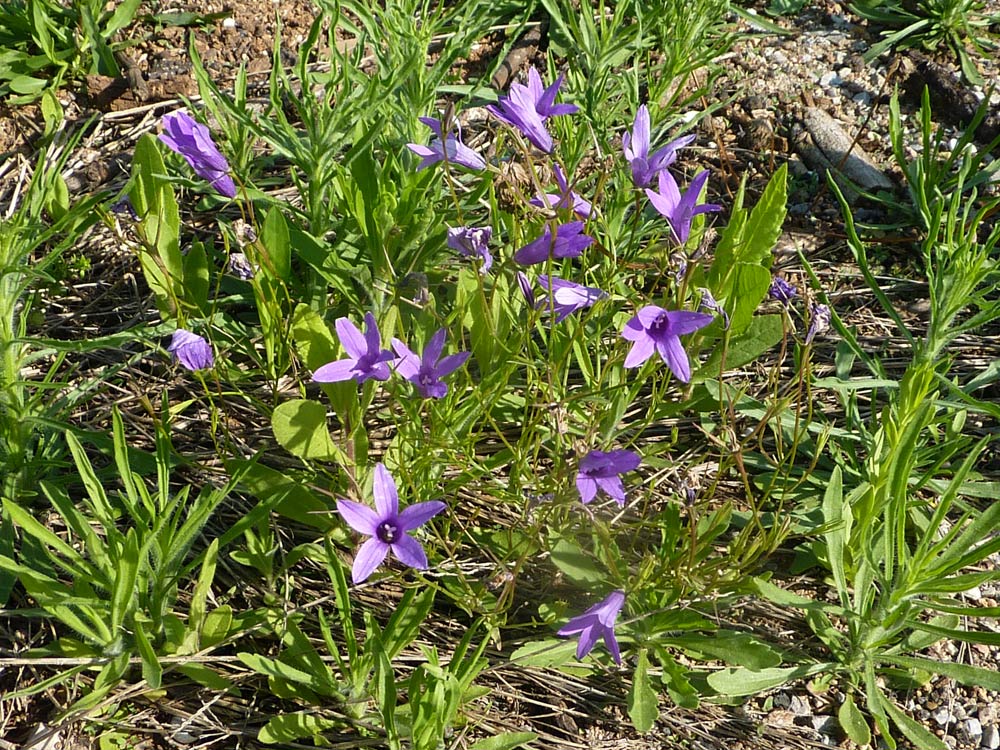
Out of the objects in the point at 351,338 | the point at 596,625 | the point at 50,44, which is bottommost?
the point at 596,625

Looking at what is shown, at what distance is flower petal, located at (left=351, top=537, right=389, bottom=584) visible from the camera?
175 cm

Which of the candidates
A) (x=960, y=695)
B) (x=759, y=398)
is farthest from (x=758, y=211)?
(x=960, y=695)

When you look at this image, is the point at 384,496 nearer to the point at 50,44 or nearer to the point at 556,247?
the point at 556,247

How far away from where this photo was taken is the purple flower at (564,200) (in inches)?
80.9

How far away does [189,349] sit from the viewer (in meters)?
2.16

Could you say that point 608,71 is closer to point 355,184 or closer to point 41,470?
point 355,184

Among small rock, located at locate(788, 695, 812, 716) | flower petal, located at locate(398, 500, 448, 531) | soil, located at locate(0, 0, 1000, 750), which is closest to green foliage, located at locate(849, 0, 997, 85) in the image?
soil, located at locate(0, 0, 1000, 750)

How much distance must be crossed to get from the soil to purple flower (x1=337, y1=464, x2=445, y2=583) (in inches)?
22.5

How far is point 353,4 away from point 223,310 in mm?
1018

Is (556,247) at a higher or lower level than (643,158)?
lower

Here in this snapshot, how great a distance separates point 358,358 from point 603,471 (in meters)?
0.55

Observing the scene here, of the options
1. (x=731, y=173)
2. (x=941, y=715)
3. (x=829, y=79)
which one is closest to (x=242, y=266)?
(x=731, y=173)

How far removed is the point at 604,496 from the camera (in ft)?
7.98

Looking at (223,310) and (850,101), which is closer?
(223,310)
